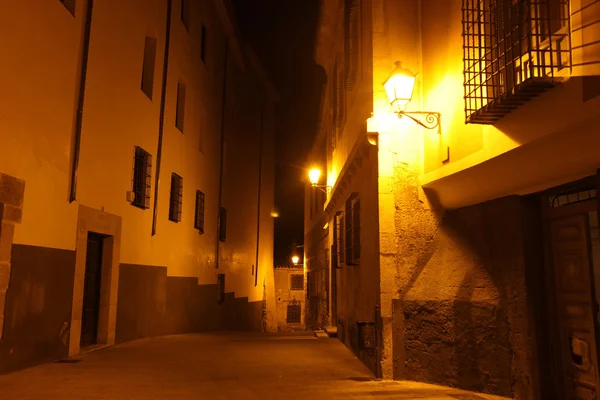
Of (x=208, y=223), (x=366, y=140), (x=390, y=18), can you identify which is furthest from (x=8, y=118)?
(x=208, y=223)

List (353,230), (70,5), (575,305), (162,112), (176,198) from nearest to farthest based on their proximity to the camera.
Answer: (575,305), (70,5), (353,230), (162,112), (176,198)

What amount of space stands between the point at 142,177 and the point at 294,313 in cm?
2771

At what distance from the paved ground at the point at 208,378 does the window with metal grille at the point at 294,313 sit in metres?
28.5

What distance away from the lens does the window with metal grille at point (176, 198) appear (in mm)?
13844

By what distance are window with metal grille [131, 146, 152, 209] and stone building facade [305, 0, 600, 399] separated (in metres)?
5.14

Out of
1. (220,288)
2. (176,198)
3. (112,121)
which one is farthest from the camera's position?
(220,288)

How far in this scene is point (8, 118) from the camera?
655cm

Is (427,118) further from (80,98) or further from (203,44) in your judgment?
(203,44)

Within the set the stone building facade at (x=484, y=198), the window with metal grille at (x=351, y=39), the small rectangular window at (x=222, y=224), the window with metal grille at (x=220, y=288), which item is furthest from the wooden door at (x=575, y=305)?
the small rectangular window at (x=222, y=224)

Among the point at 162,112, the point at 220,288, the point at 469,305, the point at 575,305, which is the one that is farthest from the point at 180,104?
the point at 575,305

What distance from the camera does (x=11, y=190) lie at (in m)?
6.59

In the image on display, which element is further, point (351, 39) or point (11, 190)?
point (351, 39)

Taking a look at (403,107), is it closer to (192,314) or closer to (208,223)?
(192,314)

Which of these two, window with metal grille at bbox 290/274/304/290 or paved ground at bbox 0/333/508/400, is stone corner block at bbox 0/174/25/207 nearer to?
paved ground at bbox 0/333/508/400
